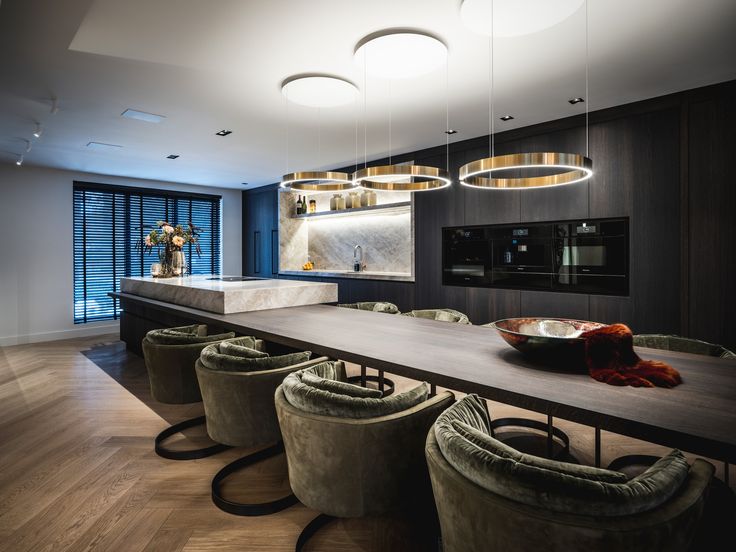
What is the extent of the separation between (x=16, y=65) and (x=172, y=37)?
127 cm

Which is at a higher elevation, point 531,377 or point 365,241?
point 365,241

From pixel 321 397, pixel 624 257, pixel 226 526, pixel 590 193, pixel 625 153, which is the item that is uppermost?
pixel 625 153

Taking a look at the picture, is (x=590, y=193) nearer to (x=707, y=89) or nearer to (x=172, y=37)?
(x=707, y=89)

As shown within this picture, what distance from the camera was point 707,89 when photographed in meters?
3.31

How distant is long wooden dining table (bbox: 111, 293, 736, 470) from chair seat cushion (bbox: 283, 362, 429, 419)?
0.12 m

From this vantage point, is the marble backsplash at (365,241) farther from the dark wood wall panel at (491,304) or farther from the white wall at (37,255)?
the white wall at (37,255)

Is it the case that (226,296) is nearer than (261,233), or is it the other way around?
(226,296)

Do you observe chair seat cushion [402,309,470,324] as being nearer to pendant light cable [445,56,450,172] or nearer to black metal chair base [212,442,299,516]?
black metal chair base [212,442,299,516]

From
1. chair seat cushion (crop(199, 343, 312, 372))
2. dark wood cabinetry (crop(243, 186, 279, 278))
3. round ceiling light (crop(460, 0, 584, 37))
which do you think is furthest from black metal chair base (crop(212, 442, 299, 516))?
dark wood cabinetry (crop(243, 186, 279, 278))

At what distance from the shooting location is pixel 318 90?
10.5 ft

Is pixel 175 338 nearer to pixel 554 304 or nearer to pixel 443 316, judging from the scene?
pixel 443 316

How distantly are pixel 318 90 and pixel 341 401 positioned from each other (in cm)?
252

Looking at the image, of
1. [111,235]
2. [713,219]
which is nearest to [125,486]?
[713,219]

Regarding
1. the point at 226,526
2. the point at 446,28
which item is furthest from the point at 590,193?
the point at 226,526
